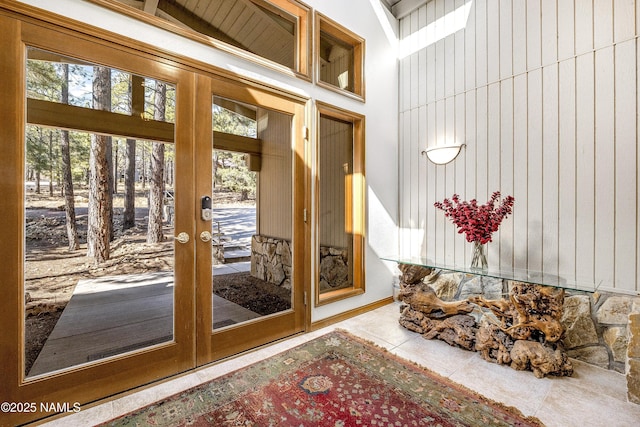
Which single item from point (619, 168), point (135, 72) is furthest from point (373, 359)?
point (135, 72)

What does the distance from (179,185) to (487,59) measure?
3.34m

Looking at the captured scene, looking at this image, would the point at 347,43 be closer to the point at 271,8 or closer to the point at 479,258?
the point at 271,8

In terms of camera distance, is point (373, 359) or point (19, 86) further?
point (373, 359)

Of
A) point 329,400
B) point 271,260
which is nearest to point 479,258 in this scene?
point 329,400

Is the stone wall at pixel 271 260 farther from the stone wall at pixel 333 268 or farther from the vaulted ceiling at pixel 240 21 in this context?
the vaulted ceiling at pixel 240 21

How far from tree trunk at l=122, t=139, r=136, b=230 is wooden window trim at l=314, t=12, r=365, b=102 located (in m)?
1.90

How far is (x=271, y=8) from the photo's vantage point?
2779mm

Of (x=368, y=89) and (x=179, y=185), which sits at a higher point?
(x=368, y=89)

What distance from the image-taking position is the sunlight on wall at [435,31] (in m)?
3.22

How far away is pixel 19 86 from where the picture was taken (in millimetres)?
1610

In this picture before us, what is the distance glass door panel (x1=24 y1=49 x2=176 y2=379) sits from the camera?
1686 mm

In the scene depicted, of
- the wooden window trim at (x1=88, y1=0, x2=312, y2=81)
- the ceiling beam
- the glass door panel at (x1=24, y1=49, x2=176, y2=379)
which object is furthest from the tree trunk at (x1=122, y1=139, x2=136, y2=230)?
the ceiling beam

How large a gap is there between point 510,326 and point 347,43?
3.52 metres

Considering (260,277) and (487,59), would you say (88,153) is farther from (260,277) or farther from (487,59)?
(487,59)
